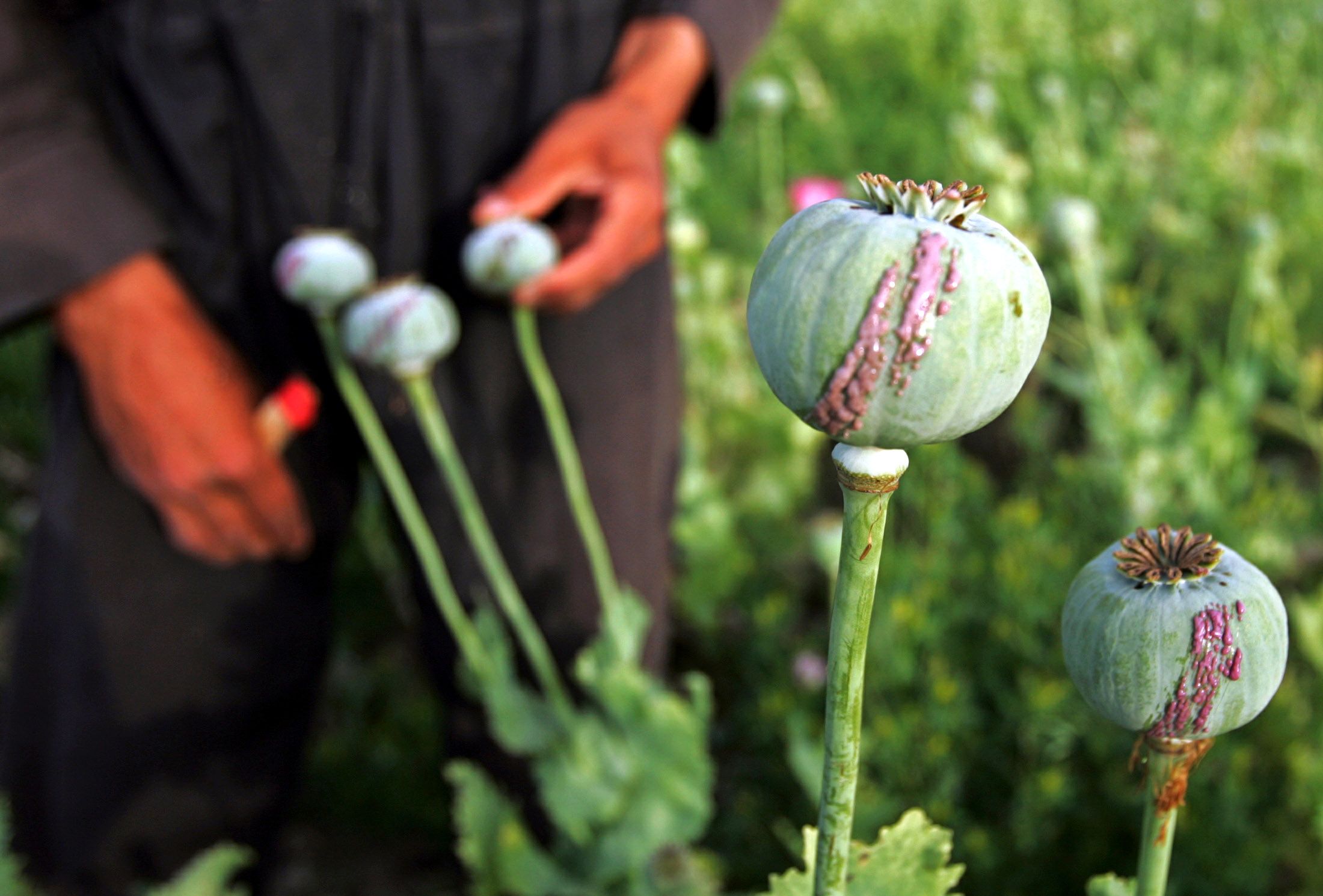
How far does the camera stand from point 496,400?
92 cm

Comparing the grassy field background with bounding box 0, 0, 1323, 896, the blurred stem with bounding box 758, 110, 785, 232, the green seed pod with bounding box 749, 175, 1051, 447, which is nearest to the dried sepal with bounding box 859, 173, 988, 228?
the green seed pod with bounding box 749, 175, 1051, 447

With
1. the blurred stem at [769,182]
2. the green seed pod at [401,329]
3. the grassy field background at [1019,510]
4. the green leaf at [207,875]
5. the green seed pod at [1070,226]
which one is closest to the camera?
the green leaf at [207,875]

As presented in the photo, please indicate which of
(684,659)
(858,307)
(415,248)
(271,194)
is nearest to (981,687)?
(684,659)

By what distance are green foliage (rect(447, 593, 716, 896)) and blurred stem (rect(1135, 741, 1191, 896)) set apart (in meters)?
0.48

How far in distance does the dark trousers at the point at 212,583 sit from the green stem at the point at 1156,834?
0.65m

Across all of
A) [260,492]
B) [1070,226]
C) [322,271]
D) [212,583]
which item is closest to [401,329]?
[322,271]

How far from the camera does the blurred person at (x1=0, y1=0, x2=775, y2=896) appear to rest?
80 centimetres

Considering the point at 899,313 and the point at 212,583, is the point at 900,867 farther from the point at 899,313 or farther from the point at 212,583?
the point at 212,583

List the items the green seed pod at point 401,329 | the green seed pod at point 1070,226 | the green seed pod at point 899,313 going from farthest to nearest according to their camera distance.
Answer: the green seed pod at point 1070,226 → the green seed pod at point 401,329 → the green seed pod at point 899,313

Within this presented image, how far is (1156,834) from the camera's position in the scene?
31cm

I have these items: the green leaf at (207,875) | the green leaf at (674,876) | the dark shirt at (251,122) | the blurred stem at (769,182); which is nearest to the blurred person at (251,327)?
the dark shirt at (251,122)

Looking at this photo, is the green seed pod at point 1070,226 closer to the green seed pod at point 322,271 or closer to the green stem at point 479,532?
the green stem at point 479,532

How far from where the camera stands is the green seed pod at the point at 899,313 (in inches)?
9.7

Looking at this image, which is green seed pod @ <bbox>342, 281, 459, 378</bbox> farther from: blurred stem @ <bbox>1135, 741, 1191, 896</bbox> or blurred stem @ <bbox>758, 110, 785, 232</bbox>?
blurred stem @ <bbox>758, 110, 785, 232</bbox>
